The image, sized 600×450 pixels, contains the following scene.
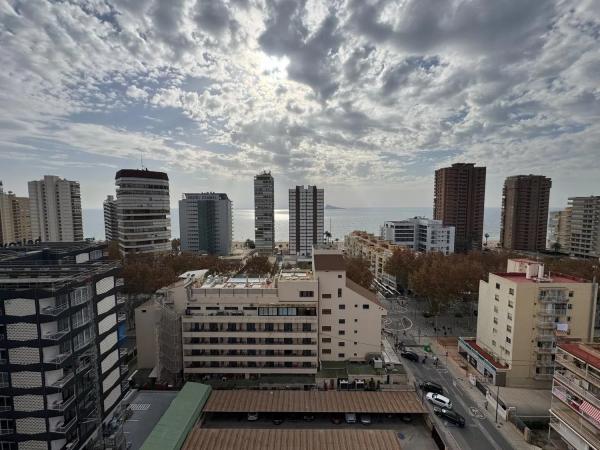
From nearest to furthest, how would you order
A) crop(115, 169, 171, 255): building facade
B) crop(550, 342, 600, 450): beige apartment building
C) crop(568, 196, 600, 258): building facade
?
crop(550, 342, 600, 450): beige apartment building < crop(115, 169, 171, 255): building facade < crop(568, 196, 600, 258): building facade

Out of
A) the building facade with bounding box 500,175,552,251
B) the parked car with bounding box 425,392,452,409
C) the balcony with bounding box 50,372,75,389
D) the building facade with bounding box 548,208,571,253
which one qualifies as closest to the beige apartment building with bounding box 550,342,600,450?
the parked car with bounding box 425,392,452,409

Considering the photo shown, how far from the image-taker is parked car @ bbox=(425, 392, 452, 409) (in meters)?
31.3

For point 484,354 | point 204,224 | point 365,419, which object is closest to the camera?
point 365,419

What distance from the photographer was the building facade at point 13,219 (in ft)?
346

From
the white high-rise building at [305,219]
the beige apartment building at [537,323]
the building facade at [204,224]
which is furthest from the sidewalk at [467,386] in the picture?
the building facade at [204,224]

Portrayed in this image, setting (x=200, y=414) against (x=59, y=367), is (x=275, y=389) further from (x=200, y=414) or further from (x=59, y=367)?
(x=59, y=367)

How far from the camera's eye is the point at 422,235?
326 ft

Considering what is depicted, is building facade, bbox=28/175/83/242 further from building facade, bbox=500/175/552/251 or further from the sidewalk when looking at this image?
building facade, bbox=500/175/552/251

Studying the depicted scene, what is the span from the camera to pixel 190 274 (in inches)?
1694

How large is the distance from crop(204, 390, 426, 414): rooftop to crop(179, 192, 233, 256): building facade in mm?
84750

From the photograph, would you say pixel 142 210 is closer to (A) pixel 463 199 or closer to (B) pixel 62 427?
(B) pixel 62 427

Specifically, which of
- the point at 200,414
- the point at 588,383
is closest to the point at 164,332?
the point at 200,414

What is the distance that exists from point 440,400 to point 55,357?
3380 cm

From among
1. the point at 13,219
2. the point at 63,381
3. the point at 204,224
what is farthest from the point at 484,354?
the point at 13,219
